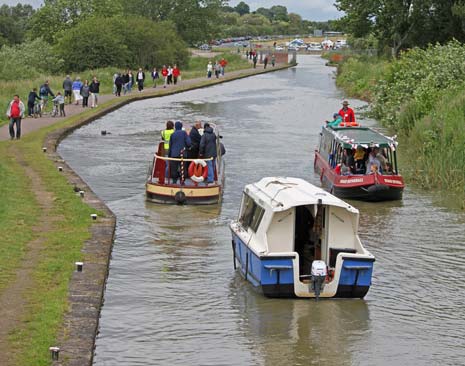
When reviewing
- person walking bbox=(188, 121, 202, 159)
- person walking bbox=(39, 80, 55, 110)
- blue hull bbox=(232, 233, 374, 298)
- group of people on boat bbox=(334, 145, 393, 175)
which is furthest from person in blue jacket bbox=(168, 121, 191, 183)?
person walking bbox=(39, 80, 55, 110)

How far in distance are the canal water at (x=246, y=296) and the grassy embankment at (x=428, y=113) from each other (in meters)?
1.63

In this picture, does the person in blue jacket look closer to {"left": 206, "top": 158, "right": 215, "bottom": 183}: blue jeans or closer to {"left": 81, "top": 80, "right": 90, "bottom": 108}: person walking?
{"left": 206, "top": 158, "right": 215, "bottom": 183}: blue jeans

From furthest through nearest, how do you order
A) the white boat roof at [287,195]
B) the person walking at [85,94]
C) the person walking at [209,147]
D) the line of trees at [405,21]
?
1. the line of trees at [405,21]
2. the person walking at [85,94]
3. the person walking at [209,147]
4. the white boat roof at [287,195]

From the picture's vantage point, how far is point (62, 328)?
14570mm

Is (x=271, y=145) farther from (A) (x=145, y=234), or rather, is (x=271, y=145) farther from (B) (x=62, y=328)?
(B) (x=62, y=328)

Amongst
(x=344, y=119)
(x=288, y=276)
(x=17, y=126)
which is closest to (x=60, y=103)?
(x=17, y=126)

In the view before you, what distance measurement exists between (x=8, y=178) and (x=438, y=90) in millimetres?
19998

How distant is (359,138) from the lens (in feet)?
93.8

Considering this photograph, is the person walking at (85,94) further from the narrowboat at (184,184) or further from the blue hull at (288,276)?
the blue hull at (288,276)

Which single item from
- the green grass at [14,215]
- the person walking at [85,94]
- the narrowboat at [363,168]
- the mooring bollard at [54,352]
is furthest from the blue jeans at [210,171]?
the person walking at [85,94]

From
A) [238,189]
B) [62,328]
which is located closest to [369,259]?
[62,328]

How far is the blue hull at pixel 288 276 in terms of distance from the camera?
669 inches

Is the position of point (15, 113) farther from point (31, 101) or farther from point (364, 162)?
point (364, 162)

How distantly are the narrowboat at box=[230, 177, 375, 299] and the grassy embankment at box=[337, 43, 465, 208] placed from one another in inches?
407
